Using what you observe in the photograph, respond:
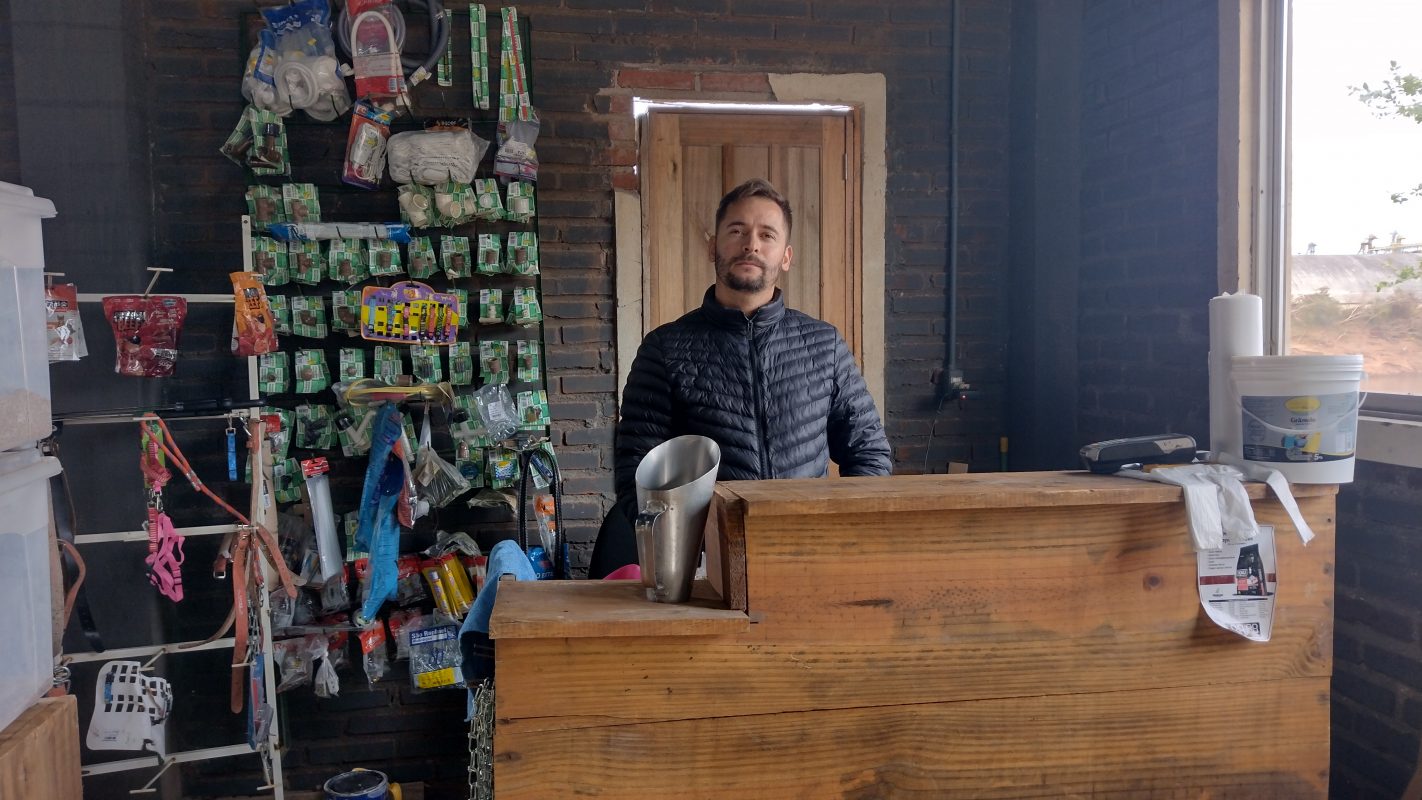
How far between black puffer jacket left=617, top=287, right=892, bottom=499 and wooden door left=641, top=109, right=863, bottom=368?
3.42 ft

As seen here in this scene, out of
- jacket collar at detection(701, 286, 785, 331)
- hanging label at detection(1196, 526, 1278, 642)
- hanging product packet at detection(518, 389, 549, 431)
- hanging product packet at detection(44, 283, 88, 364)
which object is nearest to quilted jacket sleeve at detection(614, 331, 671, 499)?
jacket collar at detection(701, 286, 785, 331)

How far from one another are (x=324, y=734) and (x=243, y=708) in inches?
10.7

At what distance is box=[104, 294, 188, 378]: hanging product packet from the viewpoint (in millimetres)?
2627

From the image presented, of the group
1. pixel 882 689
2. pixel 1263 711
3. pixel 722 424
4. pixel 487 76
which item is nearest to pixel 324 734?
pixel 722 424

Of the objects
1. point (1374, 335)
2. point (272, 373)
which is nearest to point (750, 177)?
point (272, 373)

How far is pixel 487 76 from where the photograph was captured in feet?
9.90

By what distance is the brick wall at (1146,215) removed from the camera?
2.47 m

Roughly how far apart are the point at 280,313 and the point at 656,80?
148 cm

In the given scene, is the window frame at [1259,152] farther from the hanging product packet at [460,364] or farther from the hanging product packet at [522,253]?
the hanging product packet at [460,364]

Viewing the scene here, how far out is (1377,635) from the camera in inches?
76.1

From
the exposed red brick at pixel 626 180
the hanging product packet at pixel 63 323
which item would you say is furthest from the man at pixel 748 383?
the hanging product packet at pixel 63 323

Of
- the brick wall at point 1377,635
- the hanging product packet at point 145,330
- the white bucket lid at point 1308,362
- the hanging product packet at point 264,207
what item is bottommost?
the brick wall at point 1377,635

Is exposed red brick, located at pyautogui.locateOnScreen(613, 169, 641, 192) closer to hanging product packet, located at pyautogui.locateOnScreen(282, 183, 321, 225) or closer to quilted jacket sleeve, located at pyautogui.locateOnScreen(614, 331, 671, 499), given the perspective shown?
hanging product packet, located at pyautogui.locateOnScreen(282, 183, 321, 225)

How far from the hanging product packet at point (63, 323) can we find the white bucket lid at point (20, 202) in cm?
85
